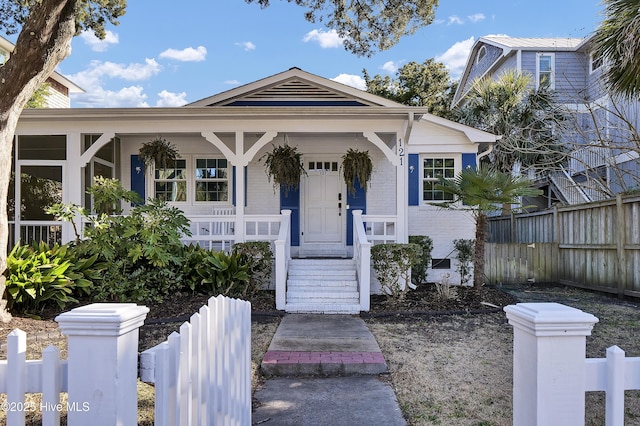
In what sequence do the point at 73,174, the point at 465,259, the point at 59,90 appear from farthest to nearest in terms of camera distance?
the point at 59,90
the point at 465,259
the point at 73,174

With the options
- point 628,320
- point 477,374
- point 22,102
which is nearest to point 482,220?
point 628,320

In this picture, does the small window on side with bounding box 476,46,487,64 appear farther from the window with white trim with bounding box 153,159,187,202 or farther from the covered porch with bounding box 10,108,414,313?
the window with white trim with bounding box 153,159,187,202

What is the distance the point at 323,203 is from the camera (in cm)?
1062

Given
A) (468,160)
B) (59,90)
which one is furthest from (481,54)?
(59,90)

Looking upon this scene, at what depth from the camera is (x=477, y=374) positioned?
4363mm

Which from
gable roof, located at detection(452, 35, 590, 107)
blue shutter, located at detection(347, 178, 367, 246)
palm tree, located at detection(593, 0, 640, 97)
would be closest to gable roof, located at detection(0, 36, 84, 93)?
blue shutter, located at detection(347, 178, 367, 246)

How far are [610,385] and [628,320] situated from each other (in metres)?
6.05

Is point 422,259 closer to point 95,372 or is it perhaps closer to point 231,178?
point 231,178

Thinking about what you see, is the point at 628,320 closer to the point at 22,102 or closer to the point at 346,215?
the point at 346,215

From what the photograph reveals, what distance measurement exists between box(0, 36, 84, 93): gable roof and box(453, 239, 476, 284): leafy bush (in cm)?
1600

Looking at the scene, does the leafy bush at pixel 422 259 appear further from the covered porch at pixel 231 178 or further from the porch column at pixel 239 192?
the porch column at pixel 239 192

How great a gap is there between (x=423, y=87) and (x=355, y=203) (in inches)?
700

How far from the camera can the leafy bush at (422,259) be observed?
952 cm

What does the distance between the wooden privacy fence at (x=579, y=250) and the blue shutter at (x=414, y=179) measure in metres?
2.42
